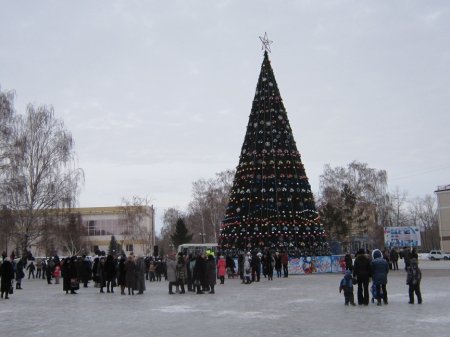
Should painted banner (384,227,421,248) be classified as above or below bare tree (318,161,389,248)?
below

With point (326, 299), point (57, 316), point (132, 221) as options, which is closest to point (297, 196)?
point (326, 299)

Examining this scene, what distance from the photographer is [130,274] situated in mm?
21984

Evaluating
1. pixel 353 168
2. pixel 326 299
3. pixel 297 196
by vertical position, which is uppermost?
pixel 353 168

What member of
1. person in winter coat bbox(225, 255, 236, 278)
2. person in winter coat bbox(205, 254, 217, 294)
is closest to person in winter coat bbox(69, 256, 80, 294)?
person in winter coat bbox(205, 254, 217, 294)

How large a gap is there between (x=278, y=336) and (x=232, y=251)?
24.7 m

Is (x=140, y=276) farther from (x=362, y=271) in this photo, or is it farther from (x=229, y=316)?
(x=362, y=271)

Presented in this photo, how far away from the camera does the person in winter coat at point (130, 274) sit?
71.6 feet

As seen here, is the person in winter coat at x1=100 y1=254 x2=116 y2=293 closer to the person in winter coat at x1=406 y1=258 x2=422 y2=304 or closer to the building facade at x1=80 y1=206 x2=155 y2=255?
the person in winter coat at x1=406 y1=258 x2=422 y2=304

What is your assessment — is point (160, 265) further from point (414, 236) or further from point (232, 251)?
point (414, 236)

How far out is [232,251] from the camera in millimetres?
35125

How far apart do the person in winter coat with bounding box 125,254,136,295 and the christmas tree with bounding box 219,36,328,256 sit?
13314mm

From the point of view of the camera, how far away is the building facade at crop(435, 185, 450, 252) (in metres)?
85.1

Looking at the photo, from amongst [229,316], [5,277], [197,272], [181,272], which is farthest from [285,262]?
[229,316]

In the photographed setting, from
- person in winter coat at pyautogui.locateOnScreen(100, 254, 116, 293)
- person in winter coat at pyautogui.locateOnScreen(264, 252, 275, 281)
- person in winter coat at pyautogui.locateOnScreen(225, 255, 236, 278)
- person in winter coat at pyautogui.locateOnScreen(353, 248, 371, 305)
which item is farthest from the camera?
person in winter coat at pyautogui.locateOnScreen(225, 255, 236, 278)
